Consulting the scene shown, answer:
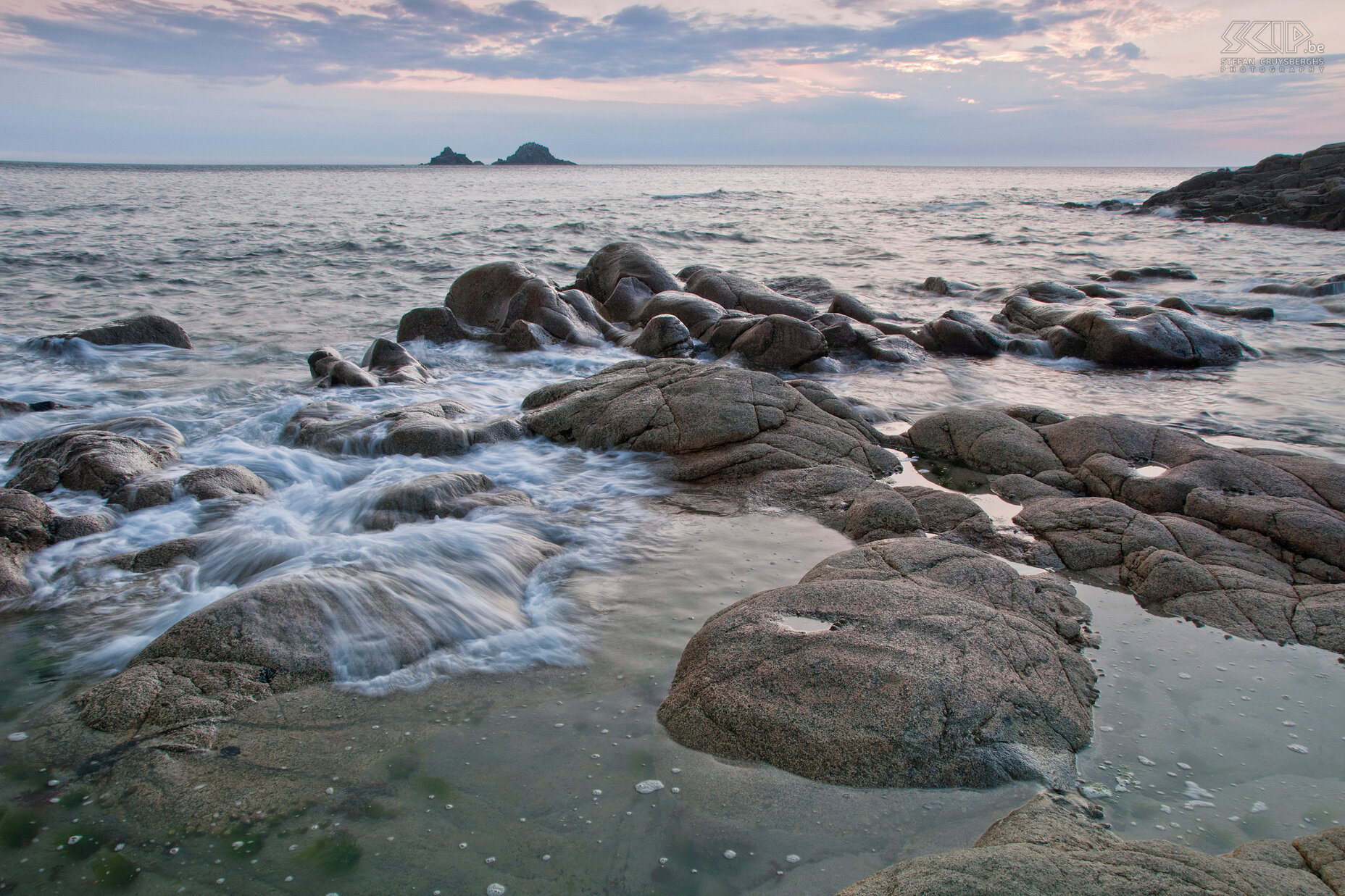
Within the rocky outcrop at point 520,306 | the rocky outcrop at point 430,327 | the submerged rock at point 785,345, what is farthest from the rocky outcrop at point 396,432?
the rocky outcrop at point 520,306

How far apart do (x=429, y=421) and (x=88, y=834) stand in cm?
478

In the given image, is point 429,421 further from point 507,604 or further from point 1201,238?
point 1201,238

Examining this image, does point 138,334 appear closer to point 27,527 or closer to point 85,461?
point 85,461

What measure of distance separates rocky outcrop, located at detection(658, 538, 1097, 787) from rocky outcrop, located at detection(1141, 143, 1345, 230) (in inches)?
1357

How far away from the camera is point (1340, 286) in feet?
52.0

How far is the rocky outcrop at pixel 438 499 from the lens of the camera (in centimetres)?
534

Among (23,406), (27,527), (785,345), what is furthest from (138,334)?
(785,345)

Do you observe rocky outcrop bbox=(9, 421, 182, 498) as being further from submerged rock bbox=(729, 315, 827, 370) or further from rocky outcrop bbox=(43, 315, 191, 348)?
submerged rock bbox=(729, 315, 827, 370)

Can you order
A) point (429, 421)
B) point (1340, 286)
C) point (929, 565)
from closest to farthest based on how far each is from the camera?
point (929, 565) < point (429, 421) < point (1340, 286)

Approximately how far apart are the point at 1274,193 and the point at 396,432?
138 feet

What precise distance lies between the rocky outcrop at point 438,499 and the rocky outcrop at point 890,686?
8.03 feet

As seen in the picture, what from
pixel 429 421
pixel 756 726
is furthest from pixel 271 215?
pixel 756 726

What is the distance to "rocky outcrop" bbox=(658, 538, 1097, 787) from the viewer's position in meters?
2.94

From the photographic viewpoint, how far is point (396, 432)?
686 centimetres
